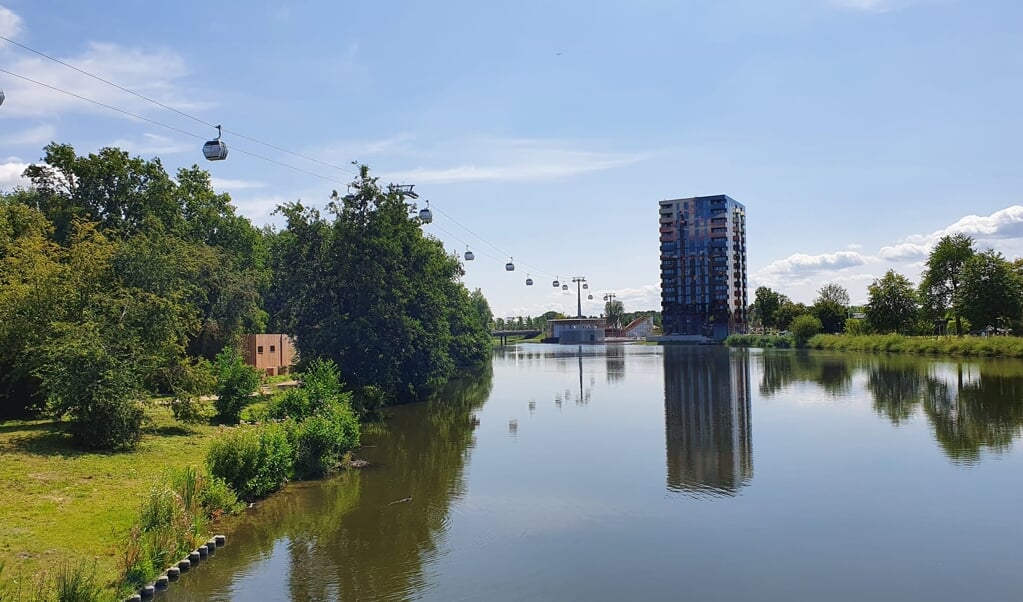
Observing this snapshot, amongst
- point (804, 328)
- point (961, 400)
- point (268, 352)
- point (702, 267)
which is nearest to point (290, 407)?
point (268, 352)

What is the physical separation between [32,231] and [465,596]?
25433 millimetres

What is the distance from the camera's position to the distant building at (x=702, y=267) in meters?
149

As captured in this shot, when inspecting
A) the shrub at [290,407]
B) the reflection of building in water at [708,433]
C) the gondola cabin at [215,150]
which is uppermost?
the gondola cabin at [215,150]

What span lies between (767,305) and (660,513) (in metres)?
127

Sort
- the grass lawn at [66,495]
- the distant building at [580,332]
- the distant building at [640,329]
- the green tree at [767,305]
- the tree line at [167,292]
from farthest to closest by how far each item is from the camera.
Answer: the distant building at [640,329] → the distant building at [580,332] → the green tree at [767,305] → the tree line at [167,292] → the grass lawn at [66,495]

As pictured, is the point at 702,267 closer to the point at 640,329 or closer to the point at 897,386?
the point at 640,329

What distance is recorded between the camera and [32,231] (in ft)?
95.1

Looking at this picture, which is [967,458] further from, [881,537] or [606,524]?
[606,524]

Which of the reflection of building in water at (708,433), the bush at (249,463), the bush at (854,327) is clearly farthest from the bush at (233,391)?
the bush at (854,327)

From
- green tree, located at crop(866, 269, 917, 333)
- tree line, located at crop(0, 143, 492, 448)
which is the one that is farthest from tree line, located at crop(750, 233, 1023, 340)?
tree line, located at crop(0, 143, 492, 448)

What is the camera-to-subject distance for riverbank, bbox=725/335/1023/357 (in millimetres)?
68188

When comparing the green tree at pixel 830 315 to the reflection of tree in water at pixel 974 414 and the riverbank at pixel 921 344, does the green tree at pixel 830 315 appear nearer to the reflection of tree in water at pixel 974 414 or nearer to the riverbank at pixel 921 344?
the riverbank at pixel 921 344

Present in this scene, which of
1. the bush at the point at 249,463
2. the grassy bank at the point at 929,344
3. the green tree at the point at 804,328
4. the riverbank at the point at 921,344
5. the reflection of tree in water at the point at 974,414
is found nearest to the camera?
the bush at the point at 249,463

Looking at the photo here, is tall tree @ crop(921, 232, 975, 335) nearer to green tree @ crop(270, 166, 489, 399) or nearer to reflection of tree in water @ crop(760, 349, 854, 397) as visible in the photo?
reflection of tree in water @ crop(760, 349, 854, 397)
